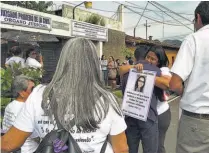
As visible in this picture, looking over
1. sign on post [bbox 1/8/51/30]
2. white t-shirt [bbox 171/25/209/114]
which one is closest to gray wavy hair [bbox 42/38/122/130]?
white t-shirt [bbox 171/25/209/114]

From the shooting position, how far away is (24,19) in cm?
1535

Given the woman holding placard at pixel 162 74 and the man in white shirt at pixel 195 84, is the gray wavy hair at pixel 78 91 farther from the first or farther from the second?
the woman holding placard at pixel 162 74

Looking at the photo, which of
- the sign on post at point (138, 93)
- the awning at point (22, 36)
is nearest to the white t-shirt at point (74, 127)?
the sign on post at point (138, 93)

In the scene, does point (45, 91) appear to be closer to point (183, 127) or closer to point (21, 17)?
point (183, 127)

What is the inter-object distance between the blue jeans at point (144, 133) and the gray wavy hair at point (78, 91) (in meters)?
1.75

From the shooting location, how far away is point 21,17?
15.2 m

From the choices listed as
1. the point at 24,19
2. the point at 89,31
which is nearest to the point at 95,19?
the point at 89,31

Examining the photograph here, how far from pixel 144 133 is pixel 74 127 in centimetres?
193

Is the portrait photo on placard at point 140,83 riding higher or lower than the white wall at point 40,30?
lower

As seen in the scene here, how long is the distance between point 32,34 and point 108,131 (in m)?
14.1

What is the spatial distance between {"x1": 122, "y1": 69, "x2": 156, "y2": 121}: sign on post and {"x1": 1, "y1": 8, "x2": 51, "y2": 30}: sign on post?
11.6 metres

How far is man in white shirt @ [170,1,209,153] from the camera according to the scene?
8.98 feet

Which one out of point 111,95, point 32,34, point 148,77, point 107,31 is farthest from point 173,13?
point 111,95

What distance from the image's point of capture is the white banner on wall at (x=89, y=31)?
19.2 metres
